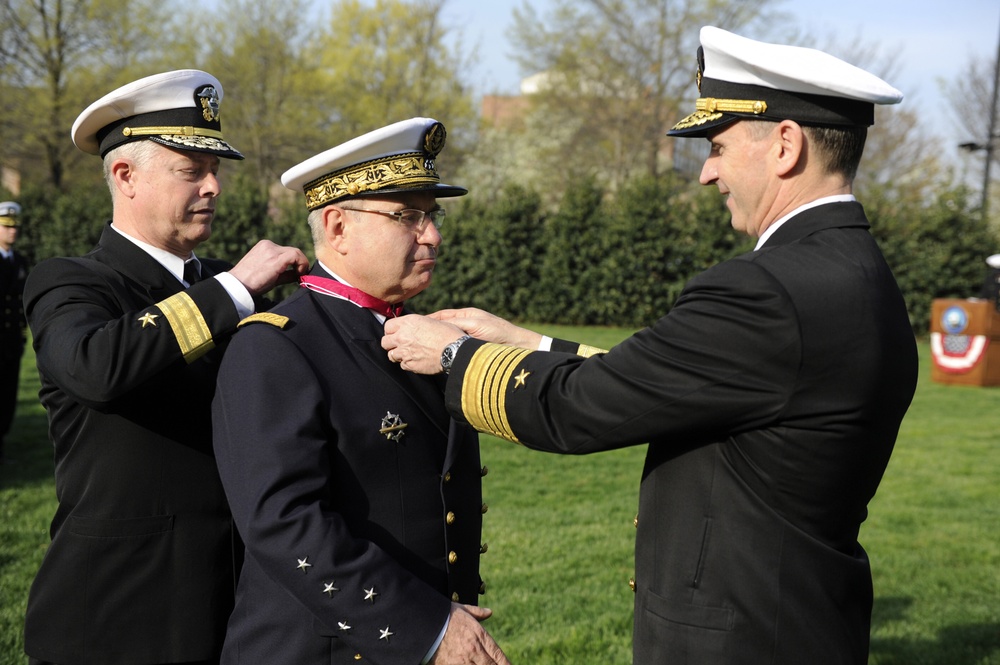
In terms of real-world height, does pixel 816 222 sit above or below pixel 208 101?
below

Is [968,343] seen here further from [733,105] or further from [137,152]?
[137,152]

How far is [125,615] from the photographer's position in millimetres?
2768

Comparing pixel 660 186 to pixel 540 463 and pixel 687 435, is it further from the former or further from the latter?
pixel 687 435

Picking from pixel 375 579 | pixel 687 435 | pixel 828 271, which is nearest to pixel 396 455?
pixel 375 579

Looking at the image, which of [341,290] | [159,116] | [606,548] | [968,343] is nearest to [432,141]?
[341,290]

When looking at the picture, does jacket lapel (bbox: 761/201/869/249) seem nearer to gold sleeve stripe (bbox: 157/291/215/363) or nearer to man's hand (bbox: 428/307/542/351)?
man's hand (bbox: 428/307/542/351)

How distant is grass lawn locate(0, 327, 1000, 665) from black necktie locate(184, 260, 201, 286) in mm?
2555

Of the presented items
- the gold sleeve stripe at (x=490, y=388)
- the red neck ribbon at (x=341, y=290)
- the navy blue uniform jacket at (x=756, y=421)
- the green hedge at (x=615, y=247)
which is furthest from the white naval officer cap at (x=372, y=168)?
the green hedge at (x=615, y=247)

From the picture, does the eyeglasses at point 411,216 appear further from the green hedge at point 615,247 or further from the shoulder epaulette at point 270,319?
the green hedge at point 615,247

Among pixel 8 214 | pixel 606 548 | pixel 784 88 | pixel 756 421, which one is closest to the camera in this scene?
pixel 756 421

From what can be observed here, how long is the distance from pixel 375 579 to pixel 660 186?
21689 mm

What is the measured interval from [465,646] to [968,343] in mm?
15144

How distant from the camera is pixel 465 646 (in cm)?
230

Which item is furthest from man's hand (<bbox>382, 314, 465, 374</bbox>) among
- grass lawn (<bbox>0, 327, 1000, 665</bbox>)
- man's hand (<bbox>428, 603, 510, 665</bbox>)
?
grass lawn (<bbox>0, 327, 1000, 665</bbox>)
